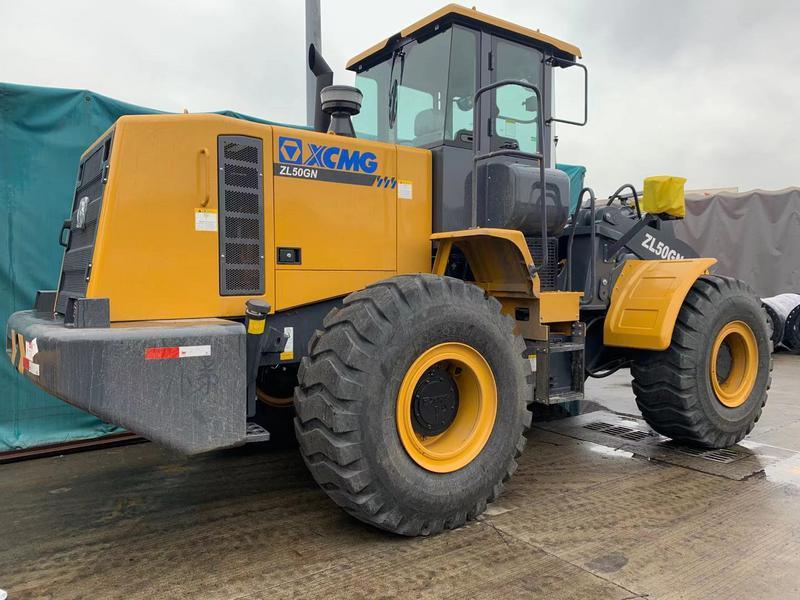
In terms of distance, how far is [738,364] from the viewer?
543 centimetres

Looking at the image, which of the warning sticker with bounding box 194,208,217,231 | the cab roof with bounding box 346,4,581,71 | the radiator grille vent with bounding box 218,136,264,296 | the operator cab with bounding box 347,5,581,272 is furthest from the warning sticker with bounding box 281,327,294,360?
the cab roof with bounding box 346,4,581,71

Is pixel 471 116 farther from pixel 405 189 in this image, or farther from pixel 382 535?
pixel 382 535

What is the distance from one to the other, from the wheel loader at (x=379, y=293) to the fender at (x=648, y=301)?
0.02 metres

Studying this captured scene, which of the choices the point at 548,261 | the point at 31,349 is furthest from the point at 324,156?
the point at 548,261

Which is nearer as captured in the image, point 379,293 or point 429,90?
point 379,293

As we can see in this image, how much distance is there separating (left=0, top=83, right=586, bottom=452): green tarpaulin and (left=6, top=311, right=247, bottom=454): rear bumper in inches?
92.6

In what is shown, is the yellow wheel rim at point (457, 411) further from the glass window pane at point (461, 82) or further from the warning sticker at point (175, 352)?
the glass window pane at point (461, 82)

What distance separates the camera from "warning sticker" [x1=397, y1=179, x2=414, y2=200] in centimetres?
411

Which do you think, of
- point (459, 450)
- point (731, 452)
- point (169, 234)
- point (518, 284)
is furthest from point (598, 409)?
point (169, 234)

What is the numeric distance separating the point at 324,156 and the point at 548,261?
6.62 ft

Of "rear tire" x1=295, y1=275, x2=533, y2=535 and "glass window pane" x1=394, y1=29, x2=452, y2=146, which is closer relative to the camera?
"rear tire" x1=295, y1=275, x2=533, y2=535

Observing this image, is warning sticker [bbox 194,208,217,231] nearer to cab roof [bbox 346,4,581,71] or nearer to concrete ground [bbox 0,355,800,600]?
concrete ground [bbox 0,355,800,600]

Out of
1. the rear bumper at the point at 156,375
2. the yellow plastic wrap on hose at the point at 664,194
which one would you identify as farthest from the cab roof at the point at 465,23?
the rear bumper at the point at 156,375

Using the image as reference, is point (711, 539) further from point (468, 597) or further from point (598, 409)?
point (598, 409)
